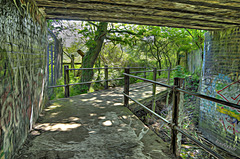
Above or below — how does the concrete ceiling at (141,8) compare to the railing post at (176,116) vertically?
above

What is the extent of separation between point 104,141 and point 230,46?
457 centimetres

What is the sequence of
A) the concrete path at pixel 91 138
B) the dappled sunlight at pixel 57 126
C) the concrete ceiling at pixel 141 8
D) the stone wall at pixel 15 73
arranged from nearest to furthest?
the stone wall at pixel 15 73
the concrete path at pixel 91 138
the concrete ceiling at pixel 141 8
the dappled sunlight at pixel 57 126

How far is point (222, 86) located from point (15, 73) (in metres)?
5.40

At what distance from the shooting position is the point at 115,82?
10188 millimetres

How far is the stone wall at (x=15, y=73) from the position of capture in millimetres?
1833

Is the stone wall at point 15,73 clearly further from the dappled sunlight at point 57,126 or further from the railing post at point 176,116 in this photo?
the railing post at point 176,116

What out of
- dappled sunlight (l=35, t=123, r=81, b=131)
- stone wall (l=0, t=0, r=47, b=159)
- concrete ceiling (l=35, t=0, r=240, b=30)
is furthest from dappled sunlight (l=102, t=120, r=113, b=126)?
concrete ceiling (l=35, t=0, r=240, b=30)

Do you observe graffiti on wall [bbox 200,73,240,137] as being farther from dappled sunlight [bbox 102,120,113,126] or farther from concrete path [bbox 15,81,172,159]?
dappled sunlight [bbox 102,120,113,126]

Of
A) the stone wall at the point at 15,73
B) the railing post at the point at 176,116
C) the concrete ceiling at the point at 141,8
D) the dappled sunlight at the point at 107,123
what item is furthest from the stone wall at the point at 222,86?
the stone wall at the point at 15,73

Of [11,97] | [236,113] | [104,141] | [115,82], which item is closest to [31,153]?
[11,97]

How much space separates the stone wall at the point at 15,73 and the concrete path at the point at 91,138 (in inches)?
11.9

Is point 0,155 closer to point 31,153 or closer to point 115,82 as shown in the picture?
point 31,153

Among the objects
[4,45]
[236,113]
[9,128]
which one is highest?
[4,45]

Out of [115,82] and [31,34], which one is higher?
[31,34]
